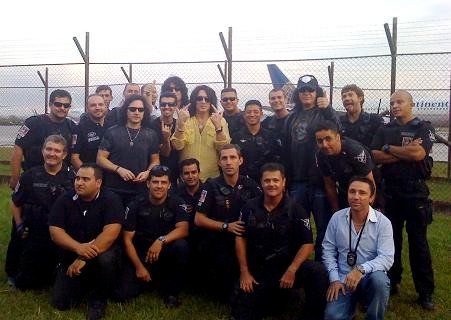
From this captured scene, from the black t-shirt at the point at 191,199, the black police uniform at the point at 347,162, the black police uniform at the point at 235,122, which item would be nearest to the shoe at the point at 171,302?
the black t-shirt at the point at 191,199

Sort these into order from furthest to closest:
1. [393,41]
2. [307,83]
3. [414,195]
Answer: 1. [393,41]
2. [307,83]
3. [414,195]

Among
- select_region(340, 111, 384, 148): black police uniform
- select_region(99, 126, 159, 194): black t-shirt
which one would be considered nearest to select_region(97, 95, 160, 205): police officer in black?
select_region(99, 126, 159, 194): black t-shirt

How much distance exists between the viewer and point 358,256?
430cm

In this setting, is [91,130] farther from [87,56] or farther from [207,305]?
[87,56]

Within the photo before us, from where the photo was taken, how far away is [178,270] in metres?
4.93

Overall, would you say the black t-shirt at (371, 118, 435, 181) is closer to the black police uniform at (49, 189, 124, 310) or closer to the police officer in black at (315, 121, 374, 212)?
the police officer in black at (315, 121, 374, 212)

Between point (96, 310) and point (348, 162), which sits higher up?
point (348, 162)

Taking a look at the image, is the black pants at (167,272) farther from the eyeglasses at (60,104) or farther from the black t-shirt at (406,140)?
the black t-shirt at (406,140)

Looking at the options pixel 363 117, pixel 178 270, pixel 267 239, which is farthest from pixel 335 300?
pixel 363 117

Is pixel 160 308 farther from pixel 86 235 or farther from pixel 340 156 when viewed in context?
pixel 340 156

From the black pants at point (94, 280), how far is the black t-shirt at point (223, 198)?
39.5 inches

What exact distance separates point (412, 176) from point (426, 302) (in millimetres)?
1234

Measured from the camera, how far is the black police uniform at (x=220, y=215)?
16.5 feet

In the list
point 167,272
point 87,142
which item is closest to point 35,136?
point 87,142
